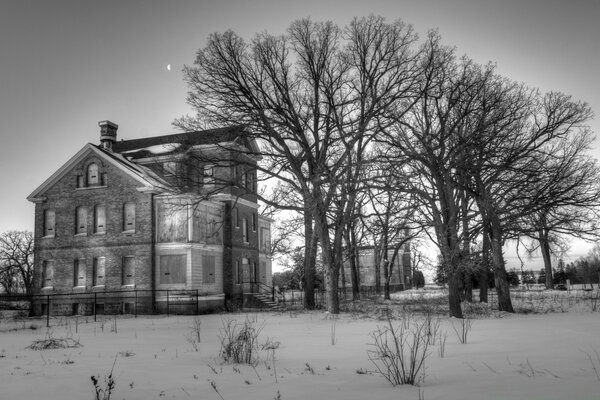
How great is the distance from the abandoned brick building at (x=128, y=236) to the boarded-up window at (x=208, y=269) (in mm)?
61

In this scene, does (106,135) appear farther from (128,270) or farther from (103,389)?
(103,389)

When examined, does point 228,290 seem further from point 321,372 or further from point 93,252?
point 321,372

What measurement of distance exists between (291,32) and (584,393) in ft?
62.0

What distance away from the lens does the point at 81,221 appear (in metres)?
31.3

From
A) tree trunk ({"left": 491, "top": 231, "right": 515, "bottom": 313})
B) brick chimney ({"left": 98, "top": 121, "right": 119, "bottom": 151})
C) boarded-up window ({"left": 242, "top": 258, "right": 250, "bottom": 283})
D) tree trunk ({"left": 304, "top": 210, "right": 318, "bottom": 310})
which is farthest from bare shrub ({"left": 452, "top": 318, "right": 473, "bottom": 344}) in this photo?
brick chimney ({"left": 98, "top": 121, "right": 119, "bottom": 151})

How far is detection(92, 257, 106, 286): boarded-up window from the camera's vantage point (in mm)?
30312

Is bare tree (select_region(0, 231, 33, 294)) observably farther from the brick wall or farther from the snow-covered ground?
the snow-covered ground

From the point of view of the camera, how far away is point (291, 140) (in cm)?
2261

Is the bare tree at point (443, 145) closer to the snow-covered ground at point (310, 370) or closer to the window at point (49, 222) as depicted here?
the snow-covered ground at point (310, 370)

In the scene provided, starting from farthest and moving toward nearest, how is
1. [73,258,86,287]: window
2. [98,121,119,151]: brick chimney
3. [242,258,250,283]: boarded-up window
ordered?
1. [98,121,119,151]: brick chimney
2. [242,258,250,283]: boarded-up window
3. [73,258,86,287]: window

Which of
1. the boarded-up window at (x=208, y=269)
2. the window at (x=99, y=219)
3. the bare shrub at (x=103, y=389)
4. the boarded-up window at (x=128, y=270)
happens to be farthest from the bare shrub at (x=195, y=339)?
the window at (x=99, y=219)

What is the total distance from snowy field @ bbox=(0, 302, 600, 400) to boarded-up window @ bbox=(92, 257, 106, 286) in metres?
18.3

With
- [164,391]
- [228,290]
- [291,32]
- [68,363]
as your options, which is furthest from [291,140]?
[164,391]

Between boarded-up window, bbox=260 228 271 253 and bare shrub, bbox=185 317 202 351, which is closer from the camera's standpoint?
bare shrub, bbox=185 317 202 351
